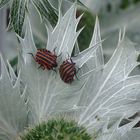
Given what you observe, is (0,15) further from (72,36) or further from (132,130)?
(132,130)

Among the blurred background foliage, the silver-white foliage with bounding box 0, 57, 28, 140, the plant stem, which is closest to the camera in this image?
the silver-white foliage with bounding box 0, 57, 28, 140

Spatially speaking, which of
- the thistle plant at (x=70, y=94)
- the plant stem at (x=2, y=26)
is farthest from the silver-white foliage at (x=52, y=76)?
the plant stem at (x=2, y=26)

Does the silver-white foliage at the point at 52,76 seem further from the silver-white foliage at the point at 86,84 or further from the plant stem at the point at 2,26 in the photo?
the plant stem at the point at 2,26

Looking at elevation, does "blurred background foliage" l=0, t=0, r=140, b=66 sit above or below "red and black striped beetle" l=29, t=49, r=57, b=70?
above

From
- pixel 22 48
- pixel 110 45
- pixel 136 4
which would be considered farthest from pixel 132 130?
pixel 136 4

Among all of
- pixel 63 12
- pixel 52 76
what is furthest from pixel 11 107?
pixel 63 12

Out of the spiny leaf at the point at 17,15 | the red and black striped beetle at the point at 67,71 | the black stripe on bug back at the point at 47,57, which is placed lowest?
the red and black striped beetle at the point at 67,71

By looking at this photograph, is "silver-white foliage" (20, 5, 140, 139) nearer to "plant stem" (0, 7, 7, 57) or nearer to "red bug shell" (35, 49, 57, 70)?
"red bug shell" (35, 49, 57, 70)

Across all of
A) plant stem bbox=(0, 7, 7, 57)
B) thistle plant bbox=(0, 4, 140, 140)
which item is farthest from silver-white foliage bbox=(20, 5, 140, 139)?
plant stem bbox=(0, 7, 7, 57)
